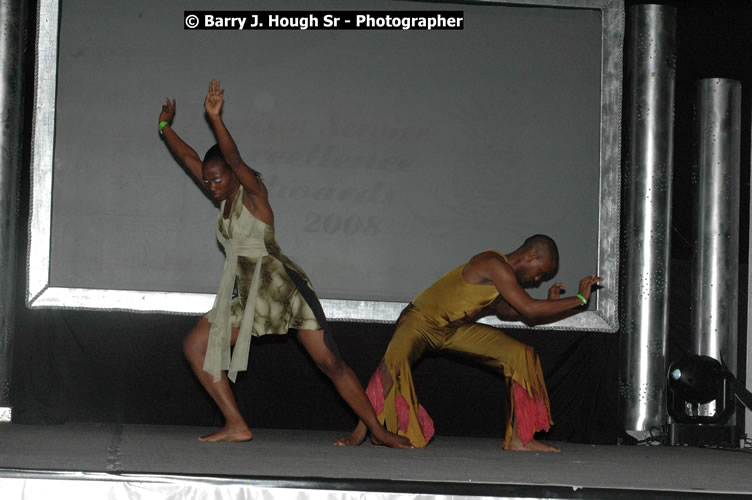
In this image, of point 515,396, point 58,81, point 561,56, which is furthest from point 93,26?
point 515,396

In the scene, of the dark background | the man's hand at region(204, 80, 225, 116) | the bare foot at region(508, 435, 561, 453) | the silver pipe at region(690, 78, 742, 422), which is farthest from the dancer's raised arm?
the silver pipe at region(690, 78, 742, 422)

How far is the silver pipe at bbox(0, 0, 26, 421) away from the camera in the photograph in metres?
4.99

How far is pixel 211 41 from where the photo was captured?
5246mm

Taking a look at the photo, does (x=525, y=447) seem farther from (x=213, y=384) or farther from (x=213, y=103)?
(x=213, y=103)

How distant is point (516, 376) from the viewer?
443 centimetres

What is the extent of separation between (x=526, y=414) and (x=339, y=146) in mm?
1835

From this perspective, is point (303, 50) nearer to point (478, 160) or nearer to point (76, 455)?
point (478, 160)

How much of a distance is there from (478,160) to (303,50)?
3.83 feet

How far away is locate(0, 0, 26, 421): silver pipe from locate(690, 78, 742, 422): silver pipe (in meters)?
3.85

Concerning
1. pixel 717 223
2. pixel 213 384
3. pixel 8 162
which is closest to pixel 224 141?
pixel 213 384

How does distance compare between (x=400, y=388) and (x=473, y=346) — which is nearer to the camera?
(x=400, y=388)

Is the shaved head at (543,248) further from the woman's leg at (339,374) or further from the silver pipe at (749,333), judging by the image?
the silver pipe at (749,333)

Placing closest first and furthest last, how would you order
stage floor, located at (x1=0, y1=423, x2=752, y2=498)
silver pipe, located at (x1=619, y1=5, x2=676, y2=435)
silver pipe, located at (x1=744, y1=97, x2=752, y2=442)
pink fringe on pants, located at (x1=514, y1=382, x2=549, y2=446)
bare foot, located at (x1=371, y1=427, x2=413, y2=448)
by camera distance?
stage floor, located at (x1=0, y1=423, x2=752, y2=498) < bare foot, located at (x1=371, y1=427, x2=413, y2=448) < pink fringe on pants, located at (x1=514, y1=382, x2=549, y2=446) < silver pipe, located at (x1=619, y1=5, x2=676, y2=435) < silver pipe, located at (x1=744, y1=97, x2=752, y2=442)

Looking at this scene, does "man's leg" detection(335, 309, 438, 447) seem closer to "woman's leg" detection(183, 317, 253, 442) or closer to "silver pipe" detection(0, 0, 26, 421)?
"woman's leg" detection(183, 317, 253, 442)
